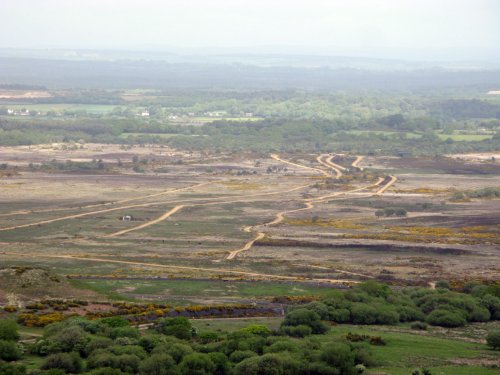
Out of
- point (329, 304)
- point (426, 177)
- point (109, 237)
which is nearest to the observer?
point (329, 304)

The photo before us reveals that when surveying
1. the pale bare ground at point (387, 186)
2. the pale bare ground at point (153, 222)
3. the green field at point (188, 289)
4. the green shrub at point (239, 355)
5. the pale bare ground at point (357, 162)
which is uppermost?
the green shrub at point (239, 355)

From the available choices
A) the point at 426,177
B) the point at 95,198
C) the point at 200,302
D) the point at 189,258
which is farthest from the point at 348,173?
the point at 200,302

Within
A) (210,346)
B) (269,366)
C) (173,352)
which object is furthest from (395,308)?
(173,352)

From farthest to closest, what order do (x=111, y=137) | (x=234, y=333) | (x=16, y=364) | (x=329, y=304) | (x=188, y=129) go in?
(x=188, y=129)
(x=111, y=137)
(x=329, y=304)
(x=234, y=333)
(x=16, y=364)

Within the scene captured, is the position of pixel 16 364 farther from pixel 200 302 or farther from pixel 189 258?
pixel 189 258

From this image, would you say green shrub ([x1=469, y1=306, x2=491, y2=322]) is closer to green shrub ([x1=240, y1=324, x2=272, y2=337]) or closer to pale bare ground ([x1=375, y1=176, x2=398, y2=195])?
green shrub ([x1=240, y1=324, x2=272, y2=337])

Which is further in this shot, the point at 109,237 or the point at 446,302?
the point at 109,237

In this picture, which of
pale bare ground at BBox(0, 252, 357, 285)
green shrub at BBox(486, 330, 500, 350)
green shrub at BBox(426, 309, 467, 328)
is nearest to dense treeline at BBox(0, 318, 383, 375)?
green shrub at BBox(486, 330, 500, 350)

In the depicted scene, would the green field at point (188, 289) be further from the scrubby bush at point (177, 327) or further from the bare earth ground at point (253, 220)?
the scrubby bush at point (177, 327)

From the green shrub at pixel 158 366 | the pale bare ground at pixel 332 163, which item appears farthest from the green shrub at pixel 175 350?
the pale bare ground at pixel 332 163
